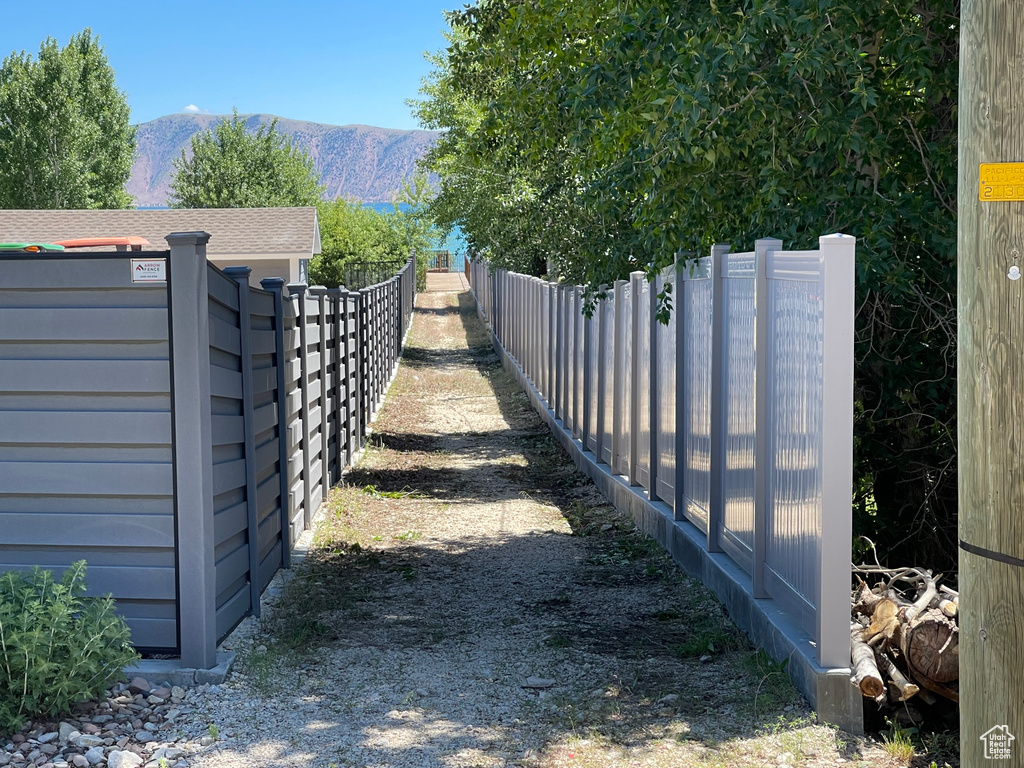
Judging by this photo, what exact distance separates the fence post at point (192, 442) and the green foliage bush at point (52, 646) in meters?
0.32

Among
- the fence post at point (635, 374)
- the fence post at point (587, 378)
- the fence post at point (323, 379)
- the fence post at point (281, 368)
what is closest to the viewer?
the fence post at point (281, 368)

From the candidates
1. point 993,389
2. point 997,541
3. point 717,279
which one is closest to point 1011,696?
point 997,541

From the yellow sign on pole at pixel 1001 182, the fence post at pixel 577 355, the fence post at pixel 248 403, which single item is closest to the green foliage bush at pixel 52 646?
the fence post at pixel 248 403

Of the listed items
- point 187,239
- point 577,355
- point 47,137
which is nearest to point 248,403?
point 187,239

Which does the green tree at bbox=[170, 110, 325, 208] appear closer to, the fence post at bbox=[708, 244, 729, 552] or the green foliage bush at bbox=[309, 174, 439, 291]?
the green foliage bush at bbox=[309, 174, 439, 291]

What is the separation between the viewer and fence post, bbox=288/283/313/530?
7812mm

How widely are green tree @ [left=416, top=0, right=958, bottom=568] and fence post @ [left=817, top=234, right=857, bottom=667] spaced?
48.7 inches

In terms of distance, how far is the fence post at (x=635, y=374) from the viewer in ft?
28.7

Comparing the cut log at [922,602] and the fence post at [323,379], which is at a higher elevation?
the fence post at [323,379]

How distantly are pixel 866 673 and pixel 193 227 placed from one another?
32.8 meters

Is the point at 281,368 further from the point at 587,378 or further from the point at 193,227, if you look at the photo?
the point at 193,227

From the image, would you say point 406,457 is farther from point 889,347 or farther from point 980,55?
point 980,55

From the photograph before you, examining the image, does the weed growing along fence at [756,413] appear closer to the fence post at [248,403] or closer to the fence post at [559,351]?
the fence post at [248,403]

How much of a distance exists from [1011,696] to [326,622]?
4.14 metres
